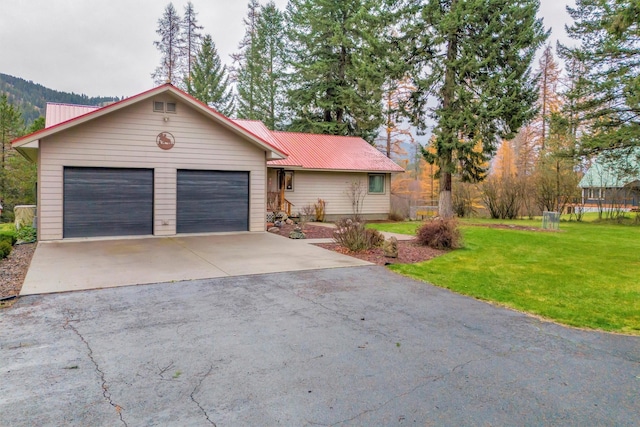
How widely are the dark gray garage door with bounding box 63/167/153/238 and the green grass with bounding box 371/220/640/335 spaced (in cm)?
799

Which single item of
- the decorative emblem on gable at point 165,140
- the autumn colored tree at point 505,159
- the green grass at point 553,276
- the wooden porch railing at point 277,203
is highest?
the autumn colored tree at point 505,159

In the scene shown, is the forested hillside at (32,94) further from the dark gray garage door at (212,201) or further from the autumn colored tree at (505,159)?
the autumn colored tree at (505,159)

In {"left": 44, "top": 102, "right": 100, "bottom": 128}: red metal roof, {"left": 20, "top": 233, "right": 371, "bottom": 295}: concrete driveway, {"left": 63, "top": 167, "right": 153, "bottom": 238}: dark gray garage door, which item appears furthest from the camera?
{"left": 44, "top": 102, "right": 100, "bottom": 128}: red metal roof

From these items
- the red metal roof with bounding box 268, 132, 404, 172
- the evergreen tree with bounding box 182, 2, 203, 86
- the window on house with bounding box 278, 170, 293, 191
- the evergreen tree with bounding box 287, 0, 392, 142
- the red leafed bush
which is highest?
the evergreen tree with bounding box 182, 2, 203, 86

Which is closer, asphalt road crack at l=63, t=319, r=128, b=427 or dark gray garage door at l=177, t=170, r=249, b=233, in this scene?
asphalt road crack at l=63, t=319, r=128, b=427

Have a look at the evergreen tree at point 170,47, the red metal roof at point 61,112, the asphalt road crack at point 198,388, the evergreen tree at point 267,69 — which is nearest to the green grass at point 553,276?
the asphalt road crack at point 198,388

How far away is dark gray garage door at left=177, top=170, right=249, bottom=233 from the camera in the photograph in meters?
12.2

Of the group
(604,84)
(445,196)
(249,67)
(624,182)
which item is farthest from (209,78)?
(624,182)

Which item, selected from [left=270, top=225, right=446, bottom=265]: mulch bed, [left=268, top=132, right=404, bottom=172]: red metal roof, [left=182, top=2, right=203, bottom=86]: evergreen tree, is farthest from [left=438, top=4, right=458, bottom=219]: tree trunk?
[left=182, top=2, right=203, bottom=86]: evergreen tree

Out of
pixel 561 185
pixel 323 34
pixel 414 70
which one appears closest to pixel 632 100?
pixel 561 185

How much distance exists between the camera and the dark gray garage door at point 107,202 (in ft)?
35.3

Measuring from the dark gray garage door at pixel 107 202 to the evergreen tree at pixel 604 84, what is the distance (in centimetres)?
1975

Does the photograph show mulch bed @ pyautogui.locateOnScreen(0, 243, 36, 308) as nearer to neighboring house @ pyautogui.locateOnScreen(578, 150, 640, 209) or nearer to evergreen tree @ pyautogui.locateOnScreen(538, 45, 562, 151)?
neighboring house @ pyautogui.locateOnScreen(578, 150, 640, 209)

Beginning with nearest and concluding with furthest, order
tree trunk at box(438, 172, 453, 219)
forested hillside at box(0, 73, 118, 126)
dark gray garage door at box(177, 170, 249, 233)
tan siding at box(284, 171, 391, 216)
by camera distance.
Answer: dark gray garage door at box(177, 170, 249, 233)
tan siding at box(284, 171, 391, 216)
tree trunk at box(438, 172, 453, 219)
forested hillside at box(0, 73, 118, 126)
